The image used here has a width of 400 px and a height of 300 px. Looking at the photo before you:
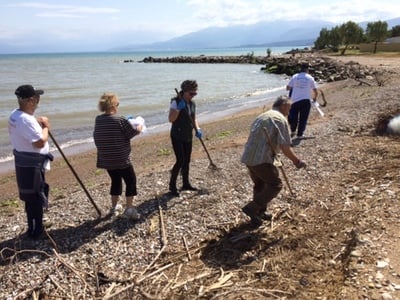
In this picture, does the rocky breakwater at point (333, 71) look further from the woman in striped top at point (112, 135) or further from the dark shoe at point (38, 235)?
the dark shoe at point (38, 235)

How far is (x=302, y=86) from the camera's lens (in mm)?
11359

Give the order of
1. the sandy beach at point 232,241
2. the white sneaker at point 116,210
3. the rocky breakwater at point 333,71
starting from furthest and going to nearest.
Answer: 1. the rocky breakwater at point 333,71
2. the white sneaker at point 116,210
3. the sandy beach at point 232,241

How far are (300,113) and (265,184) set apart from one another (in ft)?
19.9

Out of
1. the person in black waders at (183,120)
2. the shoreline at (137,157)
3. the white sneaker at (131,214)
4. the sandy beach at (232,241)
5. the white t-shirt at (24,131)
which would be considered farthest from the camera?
the shoreline at (137,157)

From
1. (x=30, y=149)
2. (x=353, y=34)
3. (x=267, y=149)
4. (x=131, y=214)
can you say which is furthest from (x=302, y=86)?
(x=353, y=34)

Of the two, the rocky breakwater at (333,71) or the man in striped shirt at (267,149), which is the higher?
the man in striped shirt at (267,149)

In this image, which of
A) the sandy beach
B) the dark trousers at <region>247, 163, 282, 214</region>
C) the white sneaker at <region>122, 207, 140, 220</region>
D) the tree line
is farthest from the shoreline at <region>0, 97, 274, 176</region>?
the tree line

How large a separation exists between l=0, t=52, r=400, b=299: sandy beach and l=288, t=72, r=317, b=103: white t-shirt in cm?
246

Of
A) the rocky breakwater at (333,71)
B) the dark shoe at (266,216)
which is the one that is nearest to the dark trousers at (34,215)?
the dark shoe at (266,216)

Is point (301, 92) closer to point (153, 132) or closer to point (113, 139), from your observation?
point (113, 139)

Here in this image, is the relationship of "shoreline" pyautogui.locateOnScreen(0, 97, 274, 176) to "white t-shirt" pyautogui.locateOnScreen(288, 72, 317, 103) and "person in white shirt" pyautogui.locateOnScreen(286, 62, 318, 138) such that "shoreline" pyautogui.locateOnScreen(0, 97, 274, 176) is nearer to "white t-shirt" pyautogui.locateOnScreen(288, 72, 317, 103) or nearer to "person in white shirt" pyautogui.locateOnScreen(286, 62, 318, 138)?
"person in white shirt" pyautogui.locateOnScreen(286, 62, 318, 138)

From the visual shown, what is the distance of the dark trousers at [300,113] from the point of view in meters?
11.5

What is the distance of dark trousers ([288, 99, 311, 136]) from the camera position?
11.5 m

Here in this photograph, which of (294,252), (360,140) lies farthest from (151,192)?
(360,140)
